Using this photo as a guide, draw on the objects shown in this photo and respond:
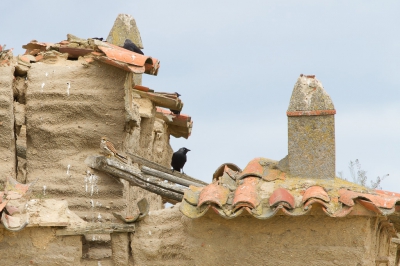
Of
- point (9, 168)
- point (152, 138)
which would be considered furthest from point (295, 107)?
point (152, 138)

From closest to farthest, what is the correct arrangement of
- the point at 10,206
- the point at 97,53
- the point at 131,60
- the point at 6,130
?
the point at 10,206
the point at 6,130
the point at 131,60
the point at 97,53

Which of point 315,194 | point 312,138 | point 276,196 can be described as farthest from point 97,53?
point 315,194

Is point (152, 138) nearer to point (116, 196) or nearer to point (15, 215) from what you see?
point (116, 196)

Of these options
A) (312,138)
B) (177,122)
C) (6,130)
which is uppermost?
(312,138)

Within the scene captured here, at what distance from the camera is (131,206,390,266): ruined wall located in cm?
1020

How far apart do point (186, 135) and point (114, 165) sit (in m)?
5.15

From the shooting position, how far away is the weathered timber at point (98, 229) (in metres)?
10.7

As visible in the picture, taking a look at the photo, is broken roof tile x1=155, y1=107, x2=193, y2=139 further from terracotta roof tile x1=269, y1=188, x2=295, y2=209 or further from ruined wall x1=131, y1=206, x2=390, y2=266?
terracotta roof tile x1=269, y1=188, x2=295, y2=209

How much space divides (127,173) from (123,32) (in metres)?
5.06

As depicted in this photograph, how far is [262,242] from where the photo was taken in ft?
34.1

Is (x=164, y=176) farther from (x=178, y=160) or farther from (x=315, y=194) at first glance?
(x=315, y=194)

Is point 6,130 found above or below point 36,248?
above

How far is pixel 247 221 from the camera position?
1045 centimetres

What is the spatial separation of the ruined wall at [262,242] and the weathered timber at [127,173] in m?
1.76
